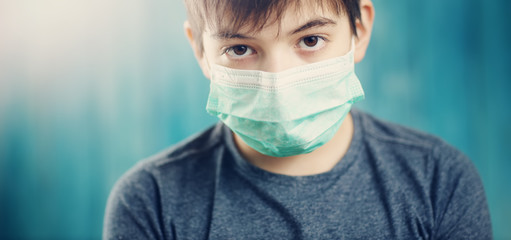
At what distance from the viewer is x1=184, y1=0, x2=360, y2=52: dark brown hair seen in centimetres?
107

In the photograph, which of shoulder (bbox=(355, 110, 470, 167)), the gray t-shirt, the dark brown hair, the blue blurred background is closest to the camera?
the dark brown hair

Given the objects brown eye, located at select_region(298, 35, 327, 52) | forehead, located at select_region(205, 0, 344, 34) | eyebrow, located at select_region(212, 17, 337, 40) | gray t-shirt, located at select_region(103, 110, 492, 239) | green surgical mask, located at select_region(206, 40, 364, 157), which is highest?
forehead, located at select_region(205, 0, 344, 34)

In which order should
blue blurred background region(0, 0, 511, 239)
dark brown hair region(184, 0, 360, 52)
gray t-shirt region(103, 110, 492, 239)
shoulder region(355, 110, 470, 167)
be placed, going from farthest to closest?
blue blurred background region(0, 0, 511, 239)
shoulder region(355, 110, 470, 167)
gray t-shirt region(103, 110, 492, 239)
dark brown hair region(184, 0, 360, 52)

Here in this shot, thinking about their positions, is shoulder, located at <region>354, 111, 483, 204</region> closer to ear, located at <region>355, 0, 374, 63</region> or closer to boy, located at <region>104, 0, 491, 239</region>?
boy, located at <region>104, 0, 491, 239</region>

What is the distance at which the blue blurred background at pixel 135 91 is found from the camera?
6.98 ft

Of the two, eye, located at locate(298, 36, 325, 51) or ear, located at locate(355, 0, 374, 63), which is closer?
eye, located at locate(298, 36, 325, 51)

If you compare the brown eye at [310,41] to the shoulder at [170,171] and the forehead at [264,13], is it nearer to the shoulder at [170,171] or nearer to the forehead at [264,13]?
the forehead at [264,13]

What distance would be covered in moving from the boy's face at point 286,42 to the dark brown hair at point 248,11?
0.5 inches

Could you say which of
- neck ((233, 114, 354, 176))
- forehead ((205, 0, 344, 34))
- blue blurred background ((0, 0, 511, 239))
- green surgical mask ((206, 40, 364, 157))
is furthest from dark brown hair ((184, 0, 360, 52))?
blue blurred background ((0, 0, 511, 239))

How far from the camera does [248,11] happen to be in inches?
42.4

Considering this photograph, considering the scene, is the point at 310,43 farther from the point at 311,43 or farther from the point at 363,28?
the point at 363,28

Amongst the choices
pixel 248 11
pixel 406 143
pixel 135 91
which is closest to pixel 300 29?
pixel 248 11

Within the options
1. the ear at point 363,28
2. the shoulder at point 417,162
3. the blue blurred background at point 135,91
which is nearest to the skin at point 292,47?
the ear at point 363,28

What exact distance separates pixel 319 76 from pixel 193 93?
1198mm
